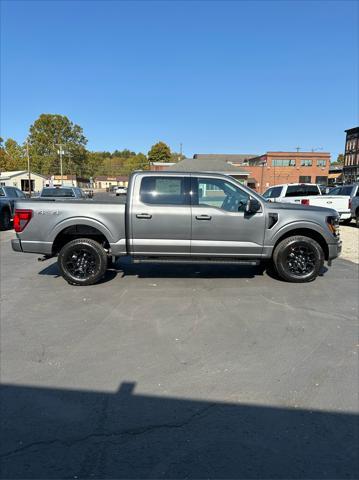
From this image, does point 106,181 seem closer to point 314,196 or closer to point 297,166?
point 297,166

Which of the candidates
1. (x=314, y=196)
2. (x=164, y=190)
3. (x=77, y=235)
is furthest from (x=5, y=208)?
(x=314, y=196)

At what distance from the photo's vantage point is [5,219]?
14.1 metres

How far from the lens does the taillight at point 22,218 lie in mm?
6023

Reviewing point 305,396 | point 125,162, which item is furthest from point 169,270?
point 125,162

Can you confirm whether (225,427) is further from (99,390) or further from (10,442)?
(10,442)

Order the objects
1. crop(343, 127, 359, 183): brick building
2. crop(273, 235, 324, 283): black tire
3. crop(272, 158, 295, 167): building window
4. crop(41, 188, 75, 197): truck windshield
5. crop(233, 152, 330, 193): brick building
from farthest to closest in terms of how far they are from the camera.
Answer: crop(343, 127, 359, 183): brick building, crop(272, 158, 295, 167): building window, crop(233, 152, 330, 193): brick building, crop(41, 188, 75, 197): truck windshield, crop(273, 235, 324, 283): black tire

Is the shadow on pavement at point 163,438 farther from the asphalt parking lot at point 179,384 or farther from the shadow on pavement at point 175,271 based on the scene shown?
the shadow on pavement at point 175,271

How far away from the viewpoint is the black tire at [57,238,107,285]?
6.08 metres

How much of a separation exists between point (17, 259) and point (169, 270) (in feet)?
13.2

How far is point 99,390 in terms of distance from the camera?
9.86 ft

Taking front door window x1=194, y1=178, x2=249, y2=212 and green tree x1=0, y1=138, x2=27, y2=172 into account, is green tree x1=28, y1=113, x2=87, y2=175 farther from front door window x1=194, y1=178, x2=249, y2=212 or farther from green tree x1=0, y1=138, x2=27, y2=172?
front door window x1=194, y1=178, x2=249, y2=212

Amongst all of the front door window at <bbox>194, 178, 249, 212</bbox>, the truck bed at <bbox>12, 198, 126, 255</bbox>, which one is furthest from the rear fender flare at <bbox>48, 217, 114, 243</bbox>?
the front door window at <bbox>194, 178, 249, 212</bbox>

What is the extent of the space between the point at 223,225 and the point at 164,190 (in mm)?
1227

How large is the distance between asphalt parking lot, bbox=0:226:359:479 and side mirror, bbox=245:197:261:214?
4.60ft
